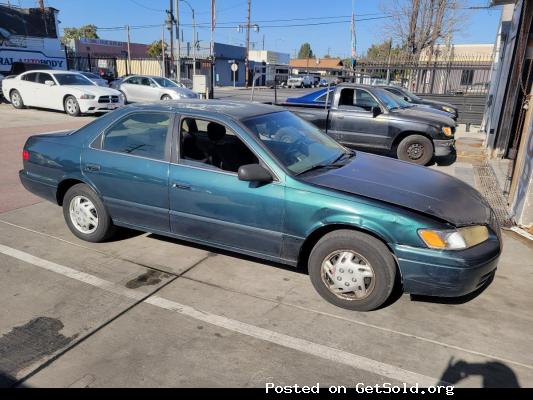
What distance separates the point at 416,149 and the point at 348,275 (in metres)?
6.09

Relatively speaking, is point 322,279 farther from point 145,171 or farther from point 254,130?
point 145,171

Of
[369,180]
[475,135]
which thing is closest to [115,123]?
[369,180]

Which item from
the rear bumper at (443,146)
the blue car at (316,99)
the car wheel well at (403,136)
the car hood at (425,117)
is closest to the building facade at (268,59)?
the blue car at (316,99)

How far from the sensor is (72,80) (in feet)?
52.3

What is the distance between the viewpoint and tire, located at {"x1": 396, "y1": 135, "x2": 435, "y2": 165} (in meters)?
8.57

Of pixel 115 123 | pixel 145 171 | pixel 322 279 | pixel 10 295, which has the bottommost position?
pixel 10 295

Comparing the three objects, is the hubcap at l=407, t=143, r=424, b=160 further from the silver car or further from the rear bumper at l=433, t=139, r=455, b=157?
the silver car

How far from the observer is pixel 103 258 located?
4.32 metres

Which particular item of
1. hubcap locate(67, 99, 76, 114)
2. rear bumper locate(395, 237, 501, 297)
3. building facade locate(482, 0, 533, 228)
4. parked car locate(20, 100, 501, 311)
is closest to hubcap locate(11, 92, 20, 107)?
hubcap locate(67, 99, 76, 114)

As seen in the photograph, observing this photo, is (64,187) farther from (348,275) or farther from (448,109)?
(448,109)

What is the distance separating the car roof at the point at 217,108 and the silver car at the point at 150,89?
14610 millimetres

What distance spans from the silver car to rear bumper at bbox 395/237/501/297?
54.4 ft

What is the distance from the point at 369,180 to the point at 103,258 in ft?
8.94

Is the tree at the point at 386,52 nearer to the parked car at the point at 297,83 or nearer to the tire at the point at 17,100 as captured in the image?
the parked car at the point at 297,83
